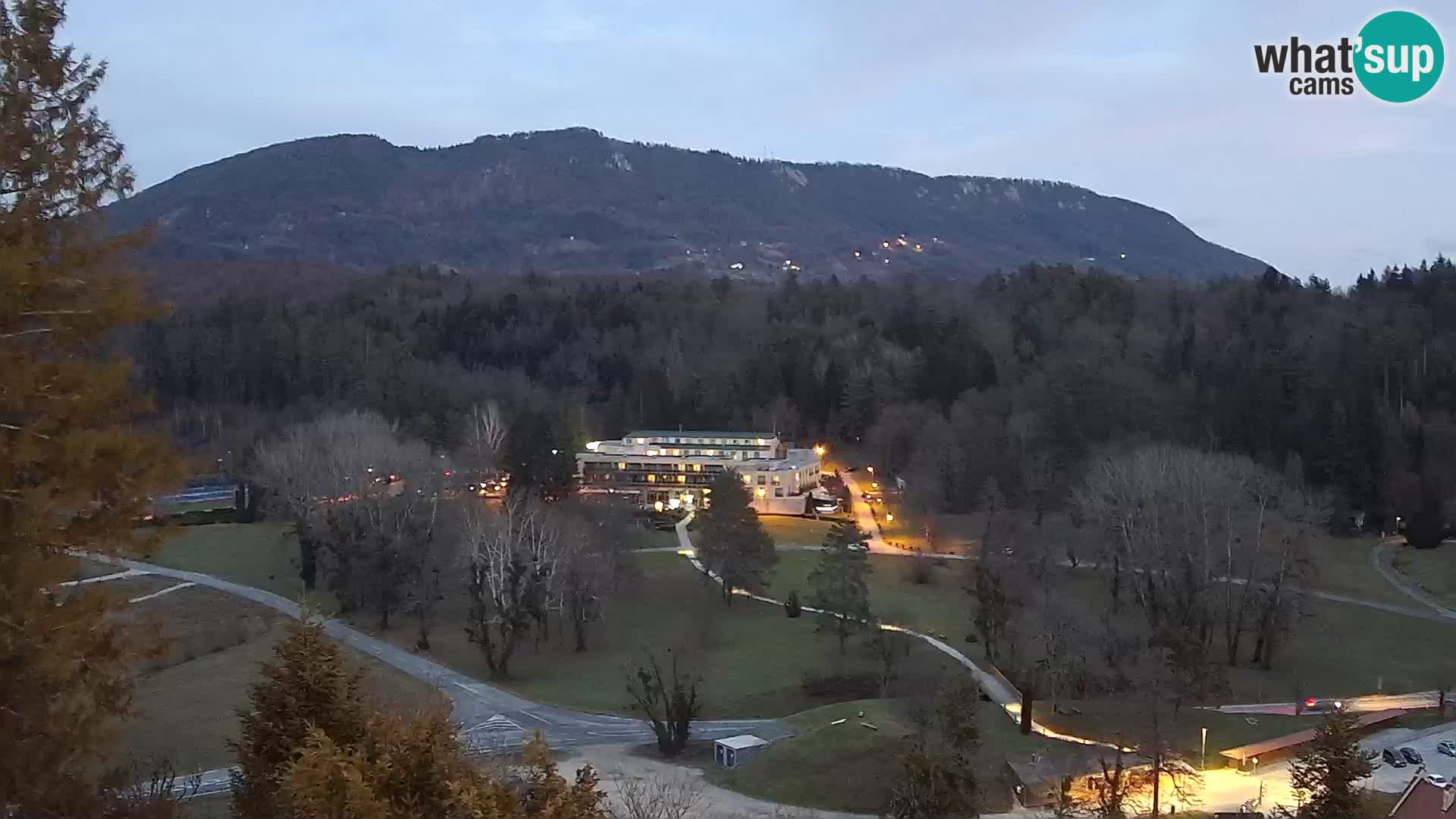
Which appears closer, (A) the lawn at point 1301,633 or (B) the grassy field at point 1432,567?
(A) the lawn at point 1301,633

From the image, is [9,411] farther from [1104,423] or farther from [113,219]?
[1104,423]

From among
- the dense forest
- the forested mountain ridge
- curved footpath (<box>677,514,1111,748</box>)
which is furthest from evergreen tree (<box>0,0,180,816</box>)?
the forested mountain ridge

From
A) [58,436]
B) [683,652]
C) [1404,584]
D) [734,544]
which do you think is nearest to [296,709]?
[58,436]

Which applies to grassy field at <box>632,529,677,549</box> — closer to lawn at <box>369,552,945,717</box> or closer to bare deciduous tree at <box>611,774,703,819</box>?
lawn at <box>369,552,945,717</box>

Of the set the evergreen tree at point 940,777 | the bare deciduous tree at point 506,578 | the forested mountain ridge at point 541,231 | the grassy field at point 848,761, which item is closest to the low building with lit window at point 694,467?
A: the bare deciduous tree at point 506,578

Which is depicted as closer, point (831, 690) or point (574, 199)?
point (831, 690)

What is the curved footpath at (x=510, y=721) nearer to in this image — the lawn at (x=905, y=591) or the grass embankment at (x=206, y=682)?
the grass embankment at (x=206, y=682)

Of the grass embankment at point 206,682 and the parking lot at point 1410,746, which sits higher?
the grass embankment at point 206,682

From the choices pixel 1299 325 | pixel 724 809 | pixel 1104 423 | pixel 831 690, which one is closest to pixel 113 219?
pixel 724 809
